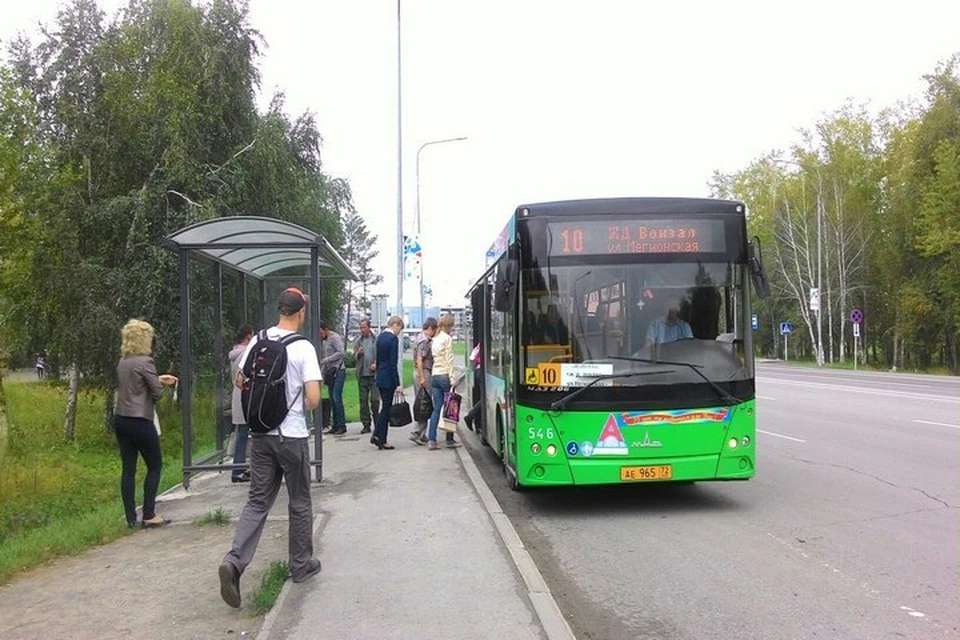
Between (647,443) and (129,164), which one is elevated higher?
(129,164)

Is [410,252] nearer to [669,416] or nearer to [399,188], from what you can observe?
[399,188]

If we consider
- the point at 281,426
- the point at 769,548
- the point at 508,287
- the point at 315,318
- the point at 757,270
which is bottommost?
the point at 769,548

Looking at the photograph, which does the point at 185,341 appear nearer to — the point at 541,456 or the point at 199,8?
the point at 541,456

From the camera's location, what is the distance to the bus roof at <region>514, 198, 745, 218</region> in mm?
8172

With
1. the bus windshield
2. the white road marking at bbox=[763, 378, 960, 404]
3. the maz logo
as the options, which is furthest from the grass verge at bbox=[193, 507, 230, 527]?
the white road marking at bbox=[763, 378, 960, 404]

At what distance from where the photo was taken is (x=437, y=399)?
12.7m

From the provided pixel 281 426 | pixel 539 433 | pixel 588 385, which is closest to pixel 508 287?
pixel 588 385

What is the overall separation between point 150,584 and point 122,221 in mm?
15491

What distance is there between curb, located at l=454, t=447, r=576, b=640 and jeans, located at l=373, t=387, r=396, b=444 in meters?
3.59

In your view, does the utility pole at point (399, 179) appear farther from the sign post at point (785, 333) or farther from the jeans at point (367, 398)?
the sign post at point (785, 333)

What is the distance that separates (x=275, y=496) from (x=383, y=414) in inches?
262

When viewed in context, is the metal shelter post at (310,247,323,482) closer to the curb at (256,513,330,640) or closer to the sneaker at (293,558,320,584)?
the sneaker at (293,558,320,584)

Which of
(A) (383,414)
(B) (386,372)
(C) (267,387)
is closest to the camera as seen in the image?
(C) (267,387)

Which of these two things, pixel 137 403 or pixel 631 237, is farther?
pixel 631 237
